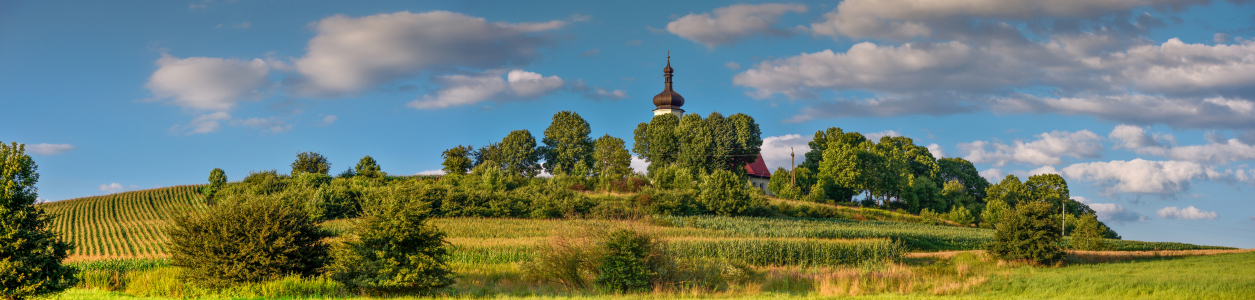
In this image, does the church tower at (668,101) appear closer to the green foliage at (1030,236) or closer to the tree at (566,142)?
the tree at (566,142)

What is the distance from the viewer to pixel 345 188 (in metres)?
51.3

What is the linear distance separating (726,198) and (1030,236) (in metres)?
24.6

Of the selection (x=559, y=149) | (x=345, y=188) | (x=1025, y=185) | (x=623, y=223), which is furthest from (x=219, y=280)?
(x=1025, y=185)

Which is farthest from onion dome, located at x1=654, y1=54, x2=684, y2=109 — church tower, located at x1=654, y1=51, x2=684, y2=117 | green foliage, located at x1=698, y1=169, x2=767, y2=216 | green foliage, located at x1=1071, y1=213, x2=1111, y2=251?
green foliage, located at x1=1071, y1=213, x2=1111, y2=251

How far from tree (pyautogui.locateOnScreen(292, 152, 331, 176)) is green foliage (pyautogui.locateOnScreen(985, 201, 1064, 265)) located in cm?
6540

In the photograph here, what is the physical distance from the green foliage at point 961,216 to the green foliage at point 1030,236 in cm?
3490

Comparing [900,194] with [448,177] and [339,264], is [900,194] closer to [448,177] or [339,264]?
[448,177]

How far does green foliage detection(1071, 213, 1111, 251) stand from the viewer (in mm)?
43625

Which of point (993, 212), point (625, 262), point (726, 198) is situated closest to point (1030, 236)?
point (625, 262)

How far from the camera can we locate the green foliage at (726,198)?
53.3 meters

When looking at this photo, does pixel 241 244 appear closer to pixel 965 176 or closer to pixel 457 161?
pixel 457 161

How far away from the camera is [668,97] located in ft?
269

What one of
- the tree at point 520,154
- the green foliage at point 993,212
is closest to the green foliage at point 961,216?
the green foliage at point 993,212

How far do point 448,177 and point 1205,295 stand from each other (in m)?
54.0
